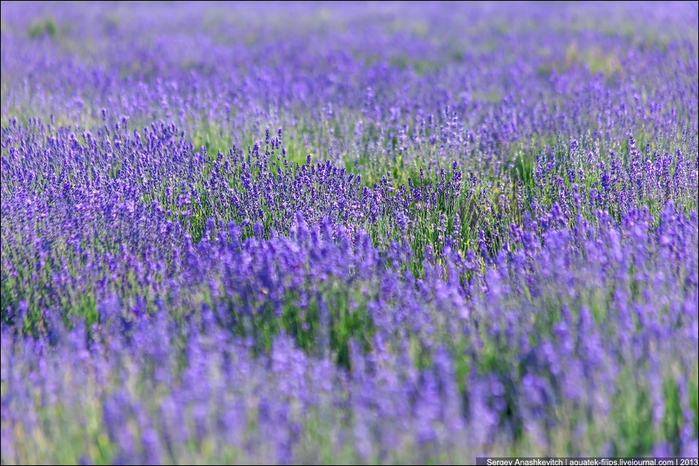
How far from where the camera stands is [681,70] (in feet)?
19.9

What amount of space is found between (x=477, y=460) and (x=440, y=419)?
0.16 metres

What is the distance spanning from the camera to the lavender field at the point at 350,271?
77.9 inches

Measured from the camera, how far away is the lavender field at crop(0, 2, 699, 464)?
1.98m

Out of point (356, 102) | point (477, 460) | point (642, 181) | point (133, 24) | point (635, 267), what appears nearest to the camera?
point (477, 460)

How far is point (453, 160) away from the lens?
14.5 ft

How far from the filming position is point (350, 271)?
3.05m

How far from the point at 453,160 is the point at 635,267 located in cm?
186

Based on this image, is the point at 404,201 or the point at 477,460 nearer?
the point at 477,460

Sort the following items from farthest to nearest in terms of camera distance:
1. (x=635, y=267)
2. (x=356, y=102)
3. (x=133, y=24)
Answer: (x=133, y=24) < (x=356, y=102) < (x=635, y=267)

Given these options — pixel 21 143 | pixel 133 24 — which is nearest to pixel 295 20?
pixel 133 24

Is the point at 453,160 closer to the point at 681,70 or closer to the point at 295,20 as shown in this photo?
the point at 681,70

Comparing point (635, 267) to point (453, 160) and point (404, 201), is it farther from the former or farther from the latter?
point (453, 160)

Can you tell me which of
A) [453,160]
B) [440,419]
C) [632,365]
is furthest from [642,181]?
[440,419]

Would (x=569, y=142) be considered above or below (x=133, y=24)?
below
